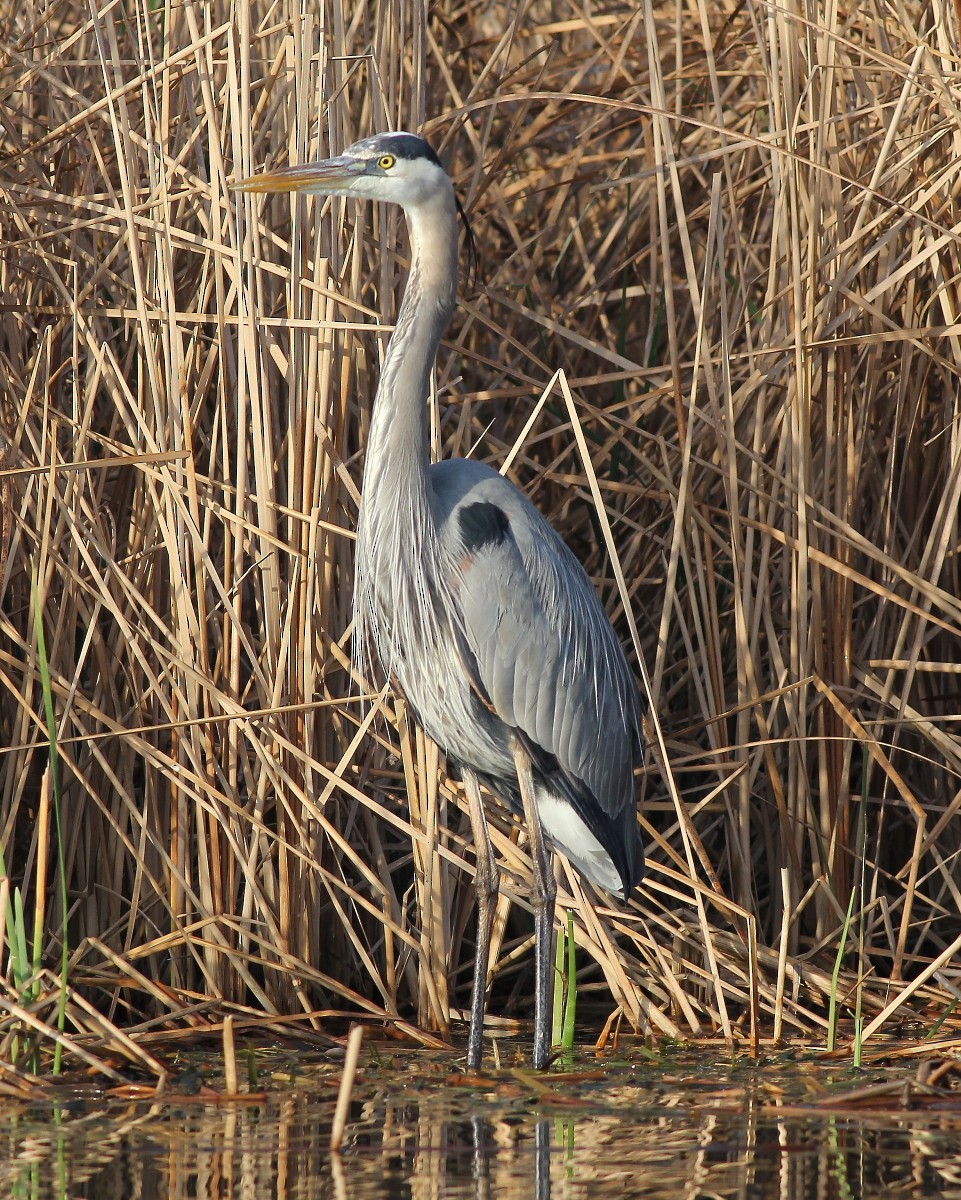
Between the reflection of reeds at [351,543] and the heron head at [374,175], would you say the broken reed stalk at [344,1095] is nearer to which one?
the reflection of reeds at [351,543]

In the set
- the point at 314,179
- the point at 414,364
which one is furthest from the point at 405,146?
the point at 414,364

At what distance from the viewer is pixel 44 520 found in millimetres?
3590

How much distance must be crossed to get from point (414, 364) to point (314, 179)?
1.47 feet

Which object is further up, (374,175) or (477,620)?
(374,175)

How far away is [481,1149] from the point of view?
288cm

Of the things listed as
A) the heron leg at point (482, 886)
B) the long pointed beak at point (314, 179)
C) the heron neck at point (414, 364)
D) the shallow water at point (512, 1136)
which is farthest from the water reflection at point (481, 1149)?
the long pointed beak at point (314, 179)

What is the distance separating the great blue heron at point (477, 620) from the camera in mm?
3502

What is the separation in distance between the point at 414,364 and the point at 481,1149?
5.39 ft

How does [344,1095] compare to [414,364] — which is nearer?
[344,1095]

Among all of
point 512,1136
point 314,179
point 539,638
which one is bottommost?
point 512,1136

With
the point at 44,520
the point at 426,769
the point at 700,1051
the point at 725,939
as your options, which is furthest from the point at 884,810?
the point at 44,520

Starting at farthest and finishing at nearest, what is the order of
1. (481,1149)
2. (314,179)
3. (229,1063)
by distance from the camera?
1. (314,179)
2. (229,1063)
3. (481,1149)

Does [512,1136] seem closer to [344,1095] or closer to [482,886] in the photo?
[344,1095]

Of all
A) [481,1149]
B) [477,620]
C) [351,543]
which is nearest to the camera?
[481,1149]
